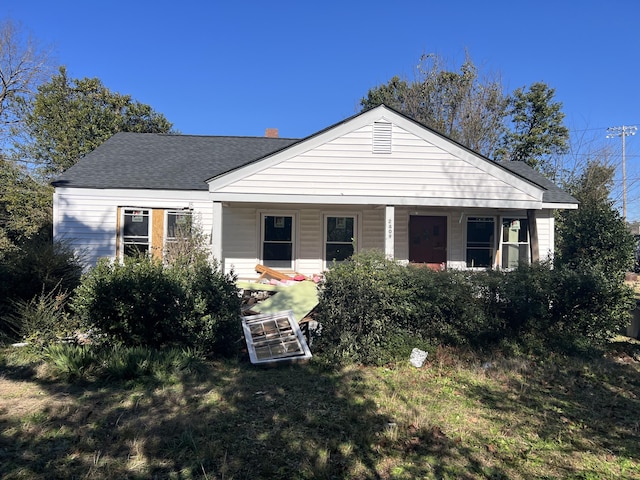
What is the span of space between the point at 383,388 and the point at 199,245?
22.8 ft

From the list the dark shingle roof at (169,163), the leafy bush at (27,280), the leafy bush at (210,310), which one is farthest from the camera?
the dark shingle roof at (169,163)

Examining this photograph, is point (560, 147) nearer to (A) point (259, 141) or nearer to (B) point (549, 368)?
(A) point (259, 141)

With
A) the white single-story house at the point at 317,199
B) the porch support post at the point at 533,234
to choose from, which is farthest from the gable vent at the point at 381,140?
the porch support post at the point at 533,234

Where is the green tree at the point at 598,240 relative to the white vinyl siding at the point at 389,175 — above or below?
below

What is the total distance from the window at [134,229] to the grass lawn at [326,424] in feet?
18.5

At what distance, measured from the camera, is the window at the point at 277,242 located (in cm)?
1224

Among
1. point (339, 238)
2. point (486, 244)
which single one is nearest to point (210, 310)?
point (339, 238)

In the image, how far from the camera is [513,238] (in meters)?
12.5

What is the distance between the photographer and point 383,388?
199 inches

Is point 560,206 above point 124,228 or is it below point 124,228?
above

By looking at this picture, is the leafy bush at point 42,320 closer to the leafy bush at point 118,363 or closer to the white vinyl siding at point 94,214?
the leafy bush at point 118,363

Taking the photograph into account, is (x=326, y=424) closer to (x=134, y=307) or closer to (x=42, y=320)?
(x=134, y=307)

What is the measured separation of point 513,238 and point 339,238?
545 cm

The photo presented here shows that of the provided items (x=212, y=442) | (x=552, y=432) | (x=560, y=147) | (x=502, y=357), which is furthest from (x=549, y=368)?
(x=560, y=147)
